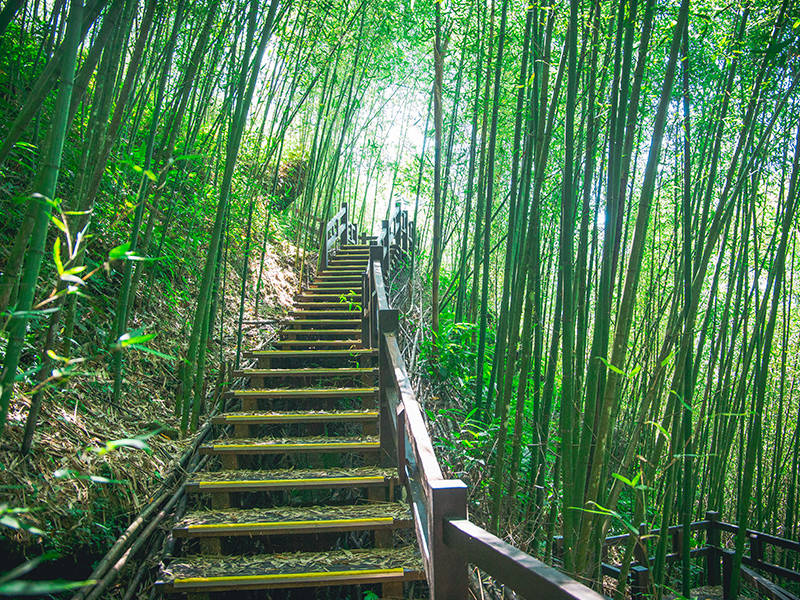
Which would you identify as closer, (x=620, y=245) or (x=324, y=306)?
(x=620, y=245)

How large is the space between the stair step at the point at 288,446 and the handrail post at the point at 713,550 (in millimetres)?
2389

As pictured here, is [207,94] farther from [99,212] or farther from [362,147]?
[362,147]

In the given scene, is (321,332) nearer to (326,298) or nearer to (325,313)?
(325,313)

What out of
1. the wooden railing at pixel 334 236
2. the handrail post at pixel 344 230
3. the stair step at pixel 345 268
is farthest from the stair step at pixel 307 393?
the handrail post at pixel 344 230

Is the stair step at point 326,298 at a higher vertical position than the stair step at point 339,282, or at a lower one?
lower

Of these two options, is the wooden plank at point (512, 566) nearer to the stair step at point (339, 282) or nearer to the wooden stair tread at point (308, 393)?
the wooden stair tread at point (308, 393)

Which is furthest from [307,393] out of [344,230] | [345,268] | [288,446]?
[344,230]

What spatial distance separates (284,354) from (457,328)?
1.36m

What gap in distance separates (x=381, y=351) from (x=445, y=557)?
1.61 m

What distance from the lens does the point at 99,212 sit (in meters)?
2.86

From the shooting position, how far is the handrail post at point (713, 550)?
3283 millimetres

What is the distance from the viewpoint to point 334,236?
7316 millimetres

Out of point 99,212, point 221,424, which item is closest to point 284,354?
point 221,424

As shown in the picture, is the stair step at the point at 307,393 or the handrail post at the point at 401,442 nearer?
the handrail post at the point at 401,442
